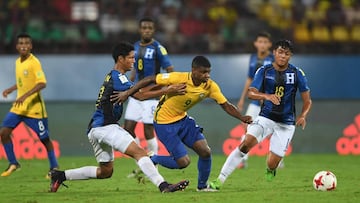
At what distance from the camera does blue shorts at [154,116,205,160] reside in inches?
477

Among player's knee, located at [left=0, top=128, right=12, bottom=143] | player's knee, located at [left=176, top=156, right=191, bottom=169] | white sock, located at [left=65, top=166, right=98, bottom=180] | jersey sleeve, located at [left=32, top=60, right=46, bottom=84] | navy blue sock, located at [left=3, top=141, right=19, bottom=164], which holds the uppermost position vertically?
jersey sleeve, located at [left=32, top=60, right=46, bottom=84]

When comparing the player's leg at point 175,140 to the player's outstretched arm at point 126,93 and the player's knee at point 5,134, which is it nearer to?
the player's outstretched arm at point 126,93

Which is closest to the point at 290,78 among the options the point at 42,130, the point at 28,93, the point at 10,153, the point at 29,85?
the point at 28,93

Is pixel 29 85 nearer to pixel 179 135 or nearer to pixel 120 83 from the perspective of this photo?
pixel 179 135

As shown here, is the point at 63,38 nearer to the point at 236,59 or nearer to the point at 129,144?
the point at 236,59

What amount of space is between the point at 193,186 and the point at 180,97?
1614 mm

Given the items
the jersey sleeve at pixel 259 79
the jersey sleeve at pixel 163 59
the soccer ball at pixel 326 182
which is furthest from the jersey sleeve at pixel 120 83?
the jersey sleeve at pixel 163 59

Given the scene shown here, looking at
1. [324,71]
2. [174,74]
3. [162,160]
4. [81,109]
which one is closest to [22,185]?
[162,160]

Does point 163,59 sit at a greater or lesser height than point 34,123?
greater

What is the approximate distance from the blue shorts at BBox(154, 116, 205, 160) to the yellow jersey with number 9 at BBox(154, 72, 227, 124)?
0.27 feet

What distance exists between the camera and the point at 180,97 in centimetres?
1205

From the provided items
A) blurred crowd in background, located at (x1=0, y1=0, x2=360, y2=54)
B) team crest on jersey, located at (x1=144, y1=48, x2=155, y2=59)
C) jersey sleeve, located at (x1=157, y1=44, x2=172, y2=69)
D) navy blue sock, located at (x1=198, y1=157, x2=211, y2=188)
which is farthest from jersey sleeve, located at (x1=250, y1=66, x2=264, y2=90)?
blurred crowd in background, located at (x1=0, y1=0, x2=360, y2=54)

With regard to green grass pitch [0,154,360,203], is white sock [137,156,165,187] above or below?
above

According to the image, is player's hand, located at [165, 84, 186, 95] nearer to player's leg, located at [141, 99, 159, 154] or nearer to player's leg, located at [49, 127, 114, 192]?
player's leg, located at [49, 127, 114, 192]
